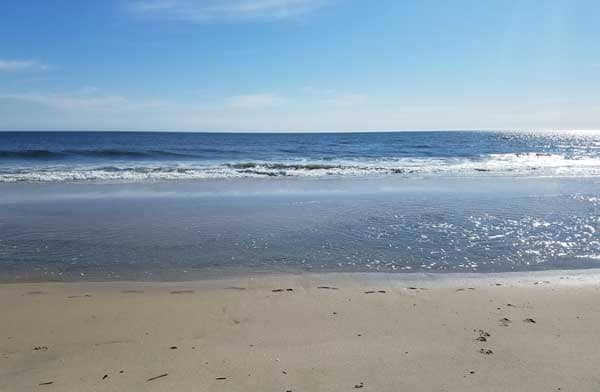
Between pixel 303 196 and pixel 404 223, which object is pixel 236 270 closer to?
pixel 404 223

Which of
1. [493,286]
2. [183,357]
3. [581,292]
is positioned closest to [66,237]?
[183,357]

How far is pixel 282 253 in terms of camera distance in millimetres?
6910

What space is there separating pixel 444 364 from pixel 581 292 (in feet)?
9.60

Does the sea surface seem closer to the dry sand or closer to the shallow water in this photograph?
the shallow water

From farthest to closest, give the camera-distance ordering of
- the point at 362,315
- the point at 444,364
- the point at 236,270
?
the point at 236,270 < the point at 362,315 < the point at 444,364

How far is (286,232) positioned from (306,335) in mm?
4268

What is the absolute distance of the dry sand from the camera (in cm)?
328

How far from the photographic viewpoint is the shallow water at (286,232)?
6.37m

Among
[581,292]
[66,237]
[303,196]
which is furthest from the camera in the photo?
[303,196]

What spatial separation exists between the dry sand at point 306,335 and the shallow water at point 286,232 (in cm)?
75

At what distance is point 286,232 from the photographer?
27.0ft

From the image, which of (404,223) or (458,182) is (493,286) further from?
(458,182)

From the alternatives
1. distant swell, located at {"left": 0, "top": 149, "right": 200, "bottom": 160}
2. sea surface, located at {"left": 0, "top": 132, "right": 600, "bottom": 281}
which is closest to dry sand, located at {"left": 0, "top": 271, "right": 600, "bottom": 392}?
sea surface, located at {"left": 0, "top": 132, "right": 600, "bottom": 281}

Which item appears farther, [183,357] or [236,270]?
[236,270]
